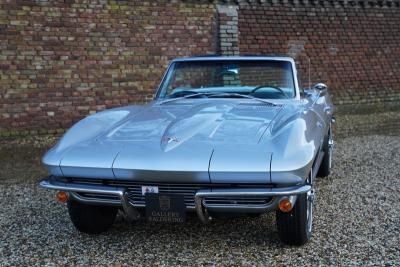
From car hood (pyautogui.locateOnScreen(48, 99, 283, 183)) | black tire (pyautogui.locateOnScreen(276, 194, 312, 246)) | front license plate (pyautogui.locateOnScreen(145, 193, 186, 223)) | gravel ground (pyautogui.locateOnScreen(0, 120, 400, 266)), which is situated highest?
car hood (pyautogui.locateOnScreen(48, 99, 283, 183))

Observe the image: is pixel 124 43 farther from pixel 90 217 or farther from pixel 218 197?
pixel 218 197

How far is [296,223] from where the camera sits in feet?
10.5

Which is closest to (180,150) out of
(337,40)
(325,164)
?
(325,164)

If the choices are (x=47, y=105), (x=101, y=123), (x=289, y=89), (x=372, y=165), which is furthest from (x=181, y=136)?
(x=47, y=105)

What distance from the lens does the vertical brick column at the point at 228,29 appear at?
898cm

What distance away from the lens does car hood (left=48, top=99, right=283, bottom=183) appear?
Result: 291 cm

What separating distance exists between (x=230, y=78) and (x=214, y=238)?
177 centimetres

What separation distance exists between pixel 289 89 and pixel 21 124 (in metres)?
4.88

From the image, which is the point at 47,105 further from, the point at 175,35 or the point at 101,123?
the point at 101,123

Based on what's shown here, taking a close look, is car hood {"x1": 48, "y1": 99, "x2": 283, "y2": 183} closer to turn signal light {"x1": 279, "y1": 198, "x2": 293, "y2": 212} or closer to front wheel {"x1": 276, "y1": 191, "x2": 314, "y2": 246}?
turn signal light {"x1": 279, "y1": 198, "x2": 293, "y2": 212}

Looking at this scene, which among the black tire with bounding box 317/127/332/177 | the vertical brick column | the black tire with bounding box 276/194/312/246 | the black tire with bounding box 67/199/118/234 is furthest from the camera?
the vertical brick column

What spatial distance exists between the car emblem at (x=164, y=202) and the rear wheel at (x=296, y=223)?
0.75 m

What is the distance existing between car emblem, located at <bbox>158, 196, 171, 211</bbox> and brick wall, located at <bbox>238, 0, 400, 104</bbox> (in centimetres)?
667

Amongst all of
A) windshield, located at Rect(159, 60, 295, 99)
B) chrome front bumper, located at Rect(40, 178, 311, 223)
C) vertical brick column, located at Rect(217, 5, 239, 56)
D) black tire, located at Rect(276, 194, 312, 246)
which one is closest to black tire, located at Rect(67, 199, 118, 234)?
chrome front bumper, located at Rect(40, 178, 311, 223)
